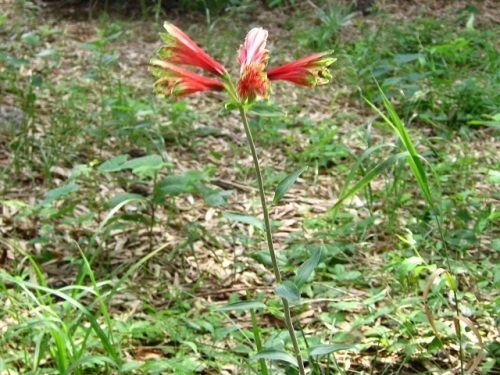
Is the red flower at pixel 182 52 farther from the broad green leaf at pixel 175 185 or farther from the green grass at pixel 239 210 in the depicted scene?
the broad green leaf at pixel 175 185

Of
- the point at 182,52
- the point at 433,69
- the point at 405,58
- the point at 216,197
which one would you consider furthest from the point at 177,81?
the point at 433,69

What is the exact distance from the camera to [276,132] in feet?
13.6

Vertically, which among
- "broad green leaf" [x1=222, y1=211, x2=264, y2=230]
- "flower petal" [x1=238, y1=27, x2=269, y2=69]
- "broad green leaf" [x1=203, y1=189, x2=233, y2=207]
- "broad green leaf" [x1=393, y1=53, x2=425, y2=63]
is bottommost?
"broad green leaf" [x1=393, y1=53, x2=425, y2=63]

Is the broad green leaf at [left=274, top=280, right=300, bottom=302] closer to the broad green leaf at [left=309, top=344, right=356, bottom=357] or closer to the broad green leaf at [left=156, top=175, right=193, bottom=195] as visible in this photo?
the broad green leaf at [left=309, top=344, right=356, bottom=357]

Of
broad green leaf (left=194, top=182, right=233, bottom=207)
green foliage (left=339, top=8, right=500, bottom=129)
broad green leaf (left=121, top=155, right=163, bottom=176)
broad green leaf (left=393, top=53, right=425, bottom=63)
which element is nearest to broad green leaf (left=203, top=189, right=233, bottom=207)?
broad green leaf (left=194, top=182, right=233, bottom=207)

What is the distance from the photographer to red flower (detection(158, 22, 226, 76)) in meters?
1.37

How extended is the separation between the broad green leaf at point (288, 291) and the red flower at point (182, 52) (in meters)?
0.44

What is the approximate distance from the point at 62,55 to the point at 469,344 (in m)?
4.00

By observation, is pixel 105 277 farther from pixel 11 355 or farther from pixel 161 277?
pixel 11 355

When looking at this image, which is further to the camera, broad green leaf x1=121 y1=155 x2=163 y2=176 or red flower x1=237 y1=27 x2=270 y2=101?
broad green leaf x1=121 y1=155 x2=163 y2=176

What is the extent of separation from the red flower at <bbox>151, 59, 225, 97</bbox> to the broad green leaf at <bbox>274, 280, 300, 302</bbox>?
0.42m

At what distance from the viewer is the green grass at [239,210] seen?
2293 mm

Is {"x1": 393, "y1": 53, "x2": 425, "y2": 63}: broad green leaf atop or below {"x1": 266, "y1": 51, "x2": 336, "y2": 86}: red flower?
below

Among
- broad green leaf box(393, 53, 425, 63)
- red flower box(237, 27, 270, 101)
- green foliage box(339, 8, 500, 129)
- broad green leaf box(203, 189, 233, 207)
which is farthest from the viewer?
broad green leaf box(393, 53, 425, 63)
